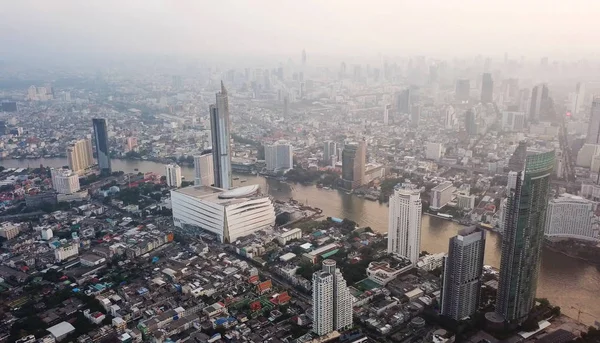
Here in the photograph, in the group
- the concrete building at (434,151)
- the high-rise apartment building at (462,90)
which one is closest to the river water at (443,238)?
the concrete building at (434,151)

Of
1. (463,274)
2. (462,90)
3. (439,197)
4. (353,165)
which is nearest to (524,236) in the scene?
(463,274)

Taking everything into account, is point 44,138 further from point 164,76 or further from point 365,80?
point 365,80

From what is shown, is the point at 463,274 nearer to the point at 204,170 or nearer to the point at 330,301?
the point at 330,301

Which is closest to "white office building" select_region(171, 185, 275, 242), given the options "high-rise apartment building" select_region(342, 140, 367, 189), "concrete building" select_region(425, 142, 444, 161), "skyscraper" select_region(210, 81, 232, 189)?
"skyscraper" select_region(210, 81, 232, 189)

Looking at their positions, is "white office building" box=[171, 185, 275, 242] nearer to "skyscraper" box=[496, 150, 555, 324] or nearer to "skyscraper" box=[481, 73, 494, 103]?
"skyscraper" box=[496, 150, 555, 324]

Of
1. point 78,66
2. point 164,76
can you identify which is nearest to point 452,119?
point 164,76

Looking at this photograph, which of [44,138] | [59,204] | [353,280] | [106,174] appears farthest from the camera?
[44,138]
